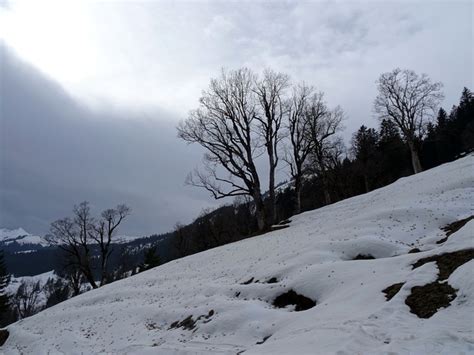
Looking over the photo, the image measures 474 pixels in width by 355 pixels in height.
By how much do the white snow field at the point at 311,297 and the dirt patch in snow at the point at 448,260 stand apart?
8.7 inches

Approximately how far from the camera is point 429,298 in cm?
728

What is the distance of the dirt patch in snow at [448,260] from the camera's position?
26.6 feet

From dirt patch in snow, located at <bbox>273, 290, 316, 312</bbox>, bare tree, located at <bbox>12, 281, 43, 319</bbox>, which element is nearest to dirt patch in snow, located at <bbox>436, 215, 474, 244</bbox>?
dirt patch in snow, located at <bbox>273, 290, 316, 312</bbox>

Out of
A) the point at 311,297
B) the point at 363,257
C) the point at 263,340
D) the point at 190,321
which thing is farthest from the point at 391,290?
the point at 190,321

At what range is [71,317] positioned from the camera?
19375mm

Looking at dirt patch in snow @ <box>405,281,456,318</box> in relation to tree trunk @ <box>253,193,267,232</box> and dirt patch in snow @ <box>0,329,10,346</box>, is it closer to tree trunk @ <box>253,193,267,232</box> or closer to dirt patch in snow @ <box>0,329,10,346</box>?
tree trunk @ <box>253,193,267,232</box>

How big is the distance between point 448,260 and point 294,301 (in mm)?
4508

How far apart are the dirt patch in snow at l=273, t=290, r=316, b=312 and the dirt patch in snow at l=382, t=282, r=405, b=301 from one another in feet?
7.69

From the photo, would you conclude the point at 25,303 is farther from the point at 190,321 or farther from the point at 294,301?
the point at 294,301

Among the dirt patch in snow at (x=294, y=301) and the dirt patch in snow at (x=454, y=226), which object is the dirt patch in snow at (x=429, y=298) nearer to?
the dirt patch in snow at (x=294, y=301)

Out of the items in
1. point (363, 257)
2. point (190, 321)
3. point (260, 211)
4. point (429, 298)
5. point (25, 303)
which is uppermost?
point (260, 211)

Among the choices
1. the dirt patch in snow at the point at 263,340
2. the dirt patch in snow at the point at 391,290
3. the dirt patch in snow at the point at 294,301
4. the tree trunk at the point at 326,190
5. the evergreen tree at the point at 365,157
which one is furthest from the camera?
the evergreen tree at the point at 365,157

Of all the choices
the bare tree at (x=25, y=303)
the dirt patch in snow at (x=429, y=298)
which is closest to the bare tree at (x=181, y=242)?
the bare tree at (x=25, y=303)

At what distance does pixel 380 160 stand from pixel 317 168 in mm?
21045
